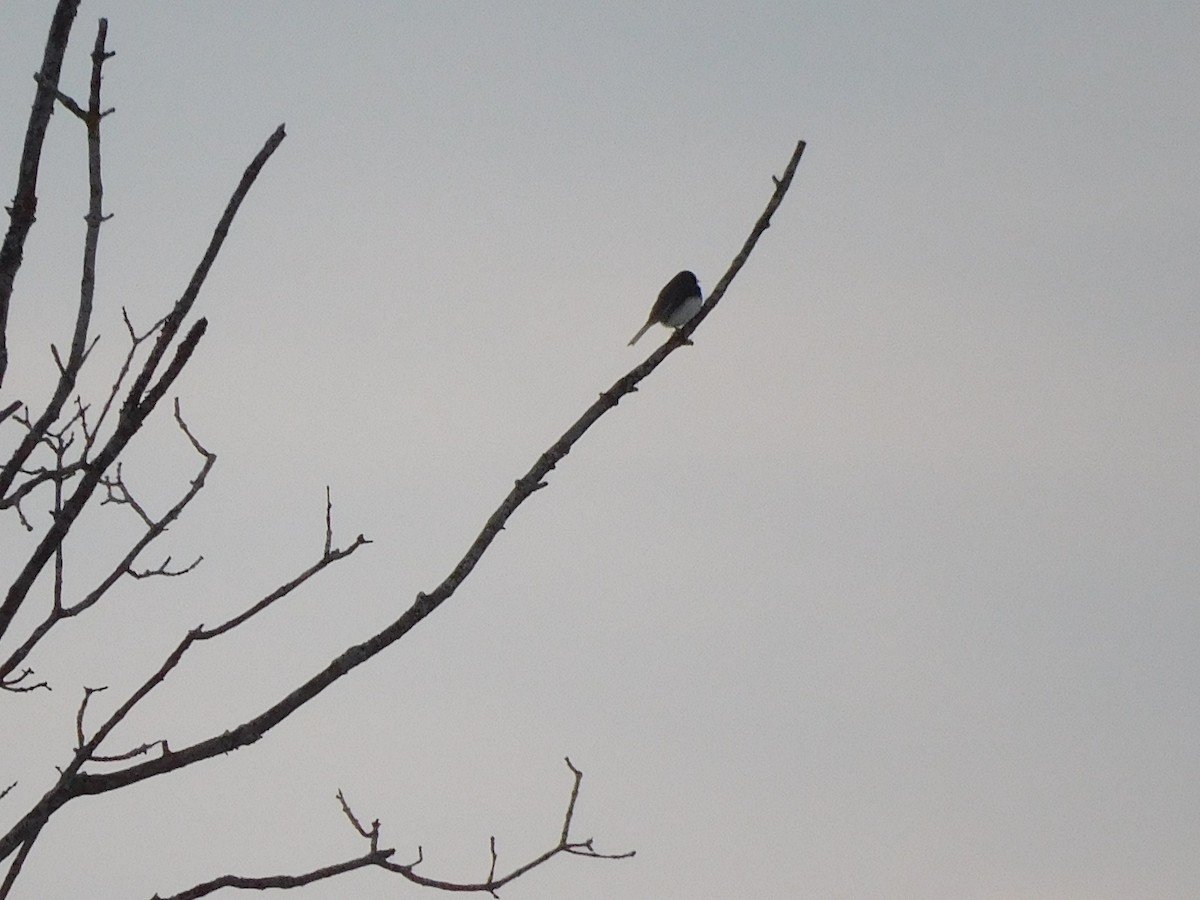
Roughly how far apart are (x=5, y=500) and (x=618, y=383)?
56.3 inches

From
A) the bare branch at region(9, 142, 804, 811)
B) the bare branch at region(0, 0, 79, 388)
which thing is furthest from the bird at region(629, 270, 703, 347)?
the bare branch at region(0, 0, 79, 388)

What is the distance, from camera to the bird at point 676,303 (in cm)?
1799

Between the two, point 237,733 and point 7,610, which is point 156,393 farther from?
point 237,733

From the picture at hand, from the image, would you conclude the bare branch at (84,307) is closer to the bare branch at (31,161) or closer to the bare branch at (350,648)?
the bare branch at (31,161)

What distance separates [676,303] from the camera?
18172 millimetres

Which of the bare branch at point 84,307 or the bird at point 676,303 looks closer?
the bare branch at point 84,307

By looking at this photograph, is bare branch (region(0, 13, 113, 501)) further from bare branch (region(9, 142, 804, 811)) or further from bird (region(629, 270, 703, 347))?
bird (region(629, 270, 703, 347))

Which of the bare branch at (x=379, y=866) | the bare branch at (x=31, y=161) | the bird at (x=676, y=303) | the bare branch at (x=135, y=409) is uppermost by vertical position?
the bird at (x=676, y=303)

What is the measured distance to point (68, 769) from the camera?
2.61 metres

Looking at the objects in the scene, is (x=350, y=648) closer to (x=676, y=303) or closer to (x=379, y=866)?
(x=379, y=866)

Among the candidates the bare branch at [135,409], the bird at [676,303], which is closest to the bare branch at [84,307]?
the bare branch at [135,409]

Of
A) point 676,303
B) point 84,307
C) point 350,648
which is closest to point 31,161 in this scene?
point 84,307

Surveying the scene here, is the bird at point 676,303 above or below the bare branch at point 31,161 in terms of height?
above

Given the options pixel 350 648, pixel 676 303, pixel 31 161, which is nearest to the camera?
pixel 31 161
